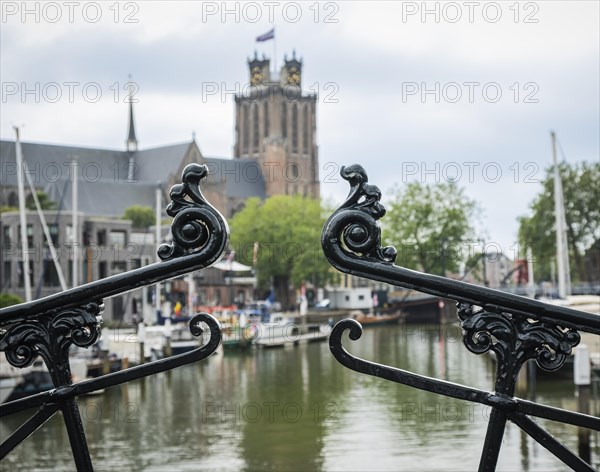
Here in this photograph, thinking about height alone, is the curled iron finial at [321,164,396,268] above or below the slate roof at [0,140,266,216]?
below

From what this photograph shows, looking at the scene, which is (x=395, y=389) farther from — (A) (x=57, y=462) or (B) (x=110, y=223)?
(B) (x=110, y=223)

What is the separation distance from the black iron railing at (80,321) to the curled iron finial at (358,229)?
0.29 meters

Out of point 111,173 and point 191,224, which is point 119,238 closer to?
point 111,173

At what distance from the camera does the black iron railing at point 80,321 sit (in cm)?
258

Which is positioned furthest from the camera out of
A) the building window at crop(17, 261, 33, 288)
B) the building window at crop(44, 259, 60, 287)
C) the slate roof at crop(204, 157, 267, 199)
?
the slate roof at crop(204, 157, 267, 199)

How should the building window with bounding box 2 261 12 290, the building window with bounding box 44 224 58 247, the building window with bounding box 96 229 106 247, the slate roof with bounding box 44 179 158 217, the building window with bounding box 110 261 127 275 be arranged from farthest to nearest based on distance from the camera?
the slate roof with bounding box 44 179 158 217
the building window with bounding box 96 229 106 247
the building window with bounding box 110 261 127 275
the building window with bounding box 2 261 12 290
the building window with bounding box 44 224 58 247

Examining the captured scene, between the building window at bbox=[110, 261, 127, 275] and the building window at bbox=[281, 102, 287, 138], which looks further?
the building window at bbox=[281, 102, 287, 138]

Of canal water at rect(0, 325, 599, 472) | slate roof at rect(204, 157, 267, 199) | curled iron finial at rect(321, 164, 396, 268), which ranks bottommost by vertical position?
canal water at rect(0, 325, 599, 472)

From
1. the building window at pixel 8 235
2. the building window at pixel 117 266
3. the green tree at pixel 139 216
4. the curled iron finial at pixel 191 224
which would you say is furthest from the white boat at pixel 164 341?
the green tree at pixel 139 216

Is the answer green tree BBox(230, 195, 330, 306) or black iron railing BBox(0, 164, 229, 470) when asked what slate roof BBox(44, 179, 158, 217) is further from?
black iron railing BBox(0, 164, 229, 470)

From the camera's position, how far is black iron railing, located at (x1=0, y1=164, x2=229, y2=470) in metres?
2.58

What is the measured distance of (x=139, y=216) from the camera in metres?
86.7

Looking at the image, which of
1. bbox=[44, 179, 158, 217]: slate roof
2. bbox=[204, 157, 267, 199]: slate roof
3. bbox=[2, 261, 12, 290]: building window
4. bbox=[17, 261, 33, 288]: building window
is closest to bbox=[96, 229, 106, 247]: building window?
bbox=[17, 261, 33, 288]: building window

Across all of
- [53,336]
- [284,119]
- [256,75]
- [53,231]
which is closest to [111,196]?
[284,119]
